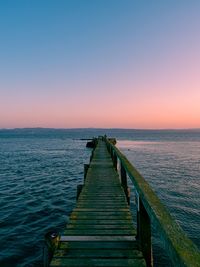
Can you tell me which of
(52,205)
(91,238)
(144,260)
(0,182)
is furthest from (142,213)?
(0,182)

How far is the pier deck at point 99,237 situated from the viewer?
4.59 m

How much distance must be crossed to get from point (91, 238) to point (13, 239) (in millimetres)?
5990

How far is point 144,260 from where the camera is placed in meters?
4.56

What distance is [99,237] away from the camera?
17.8 ft

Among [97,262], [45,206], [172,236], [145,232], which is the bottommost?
[45,206]

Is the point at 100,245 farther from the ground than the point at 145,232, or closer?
closer

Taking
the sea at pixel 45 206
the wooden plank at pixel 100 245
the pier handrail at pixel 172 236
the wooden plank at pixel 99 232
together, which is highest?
the pier handrail at pixel 172 236

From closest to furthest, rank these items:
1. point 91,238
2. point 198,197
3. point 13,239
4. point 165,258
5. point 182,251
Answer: point 182,251 < point 91,238 < point 165,258 < point 13,239 < point 198,197

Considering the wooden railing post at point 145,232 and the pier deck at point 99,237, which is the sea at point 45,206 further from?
the wooden railing post at point 145,232

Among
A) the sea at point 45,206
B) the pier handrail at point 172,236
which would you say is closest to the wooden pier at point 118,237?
the pier handrail at point 172,236

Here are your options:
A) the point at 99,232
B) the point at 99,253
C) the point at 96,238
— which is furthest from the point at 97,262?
the point at 99,232

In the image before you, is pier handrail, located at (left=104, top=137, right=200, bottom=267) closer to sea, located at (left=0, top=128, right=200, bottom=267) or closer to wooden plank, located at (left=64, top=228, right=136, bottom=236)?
wooden plank, located at (left=64, top=228, right=136, bottom=236)

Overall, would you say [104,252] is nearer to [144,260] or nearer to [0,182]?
[144,260]

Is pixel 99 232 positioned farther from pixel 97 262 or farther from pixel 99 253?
pixel 97 262
